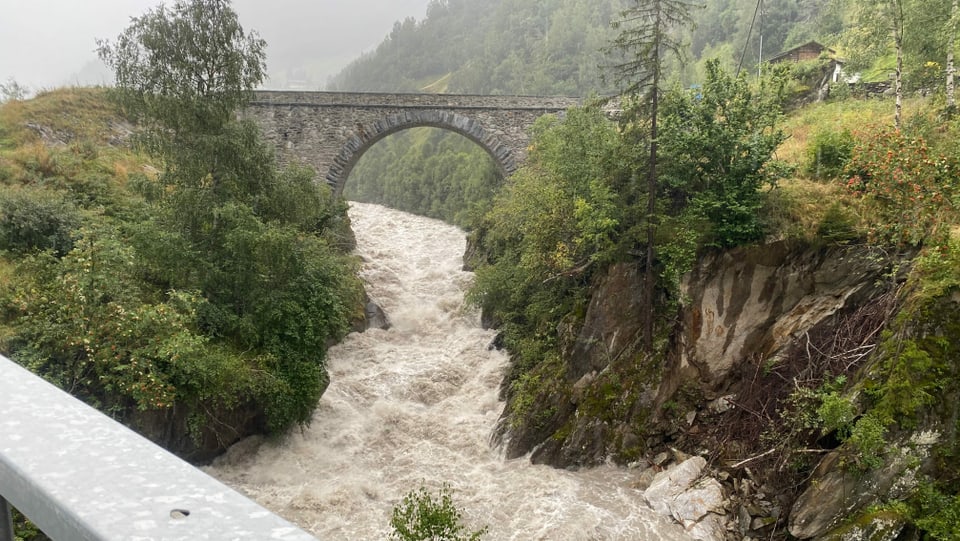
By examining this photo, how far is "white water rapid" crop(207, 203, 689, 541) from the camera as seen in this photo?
11.0 m

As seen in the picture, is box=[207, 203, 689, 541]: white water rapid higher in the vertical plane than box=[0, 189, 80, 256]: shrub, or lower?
lower

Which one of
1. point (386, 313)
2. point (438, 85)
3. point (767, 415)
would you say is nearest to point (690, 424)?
point (767, 415)

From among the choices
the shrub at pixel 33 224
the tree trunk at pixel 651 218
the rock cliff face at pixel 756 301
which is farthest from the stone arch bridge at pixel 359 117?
the rock cliff face at pixel 756 301

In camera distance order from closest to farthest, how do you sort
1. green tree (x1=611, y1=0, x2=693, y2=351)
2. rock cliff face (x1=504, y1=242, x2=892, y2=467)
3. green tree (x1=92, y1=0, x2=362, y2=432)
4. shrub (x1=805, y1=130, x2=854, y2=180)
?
rock cliff face (x1=504, y1=242, x2=892, y2=467) → green tree (x1=611, y1=0, x2=693, y2=351) → shrub (x1=805, y1=130, x2=854, y2=180) → green tree (x1=92, y1=0, x2=362, y2=432)

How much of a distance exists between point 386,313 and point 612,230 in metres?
11.5

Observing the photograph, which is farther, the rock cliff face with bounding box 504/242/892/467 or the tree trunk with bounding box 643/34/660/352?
the tree trunk with bounding box 643/34/660/352

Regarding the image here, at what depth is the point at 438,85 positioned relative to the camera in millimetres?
95625

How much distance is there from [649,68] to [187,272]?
37.6ft

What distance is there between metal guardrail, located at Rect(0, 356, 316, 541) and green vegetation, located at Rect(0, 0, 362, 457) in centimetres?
1106

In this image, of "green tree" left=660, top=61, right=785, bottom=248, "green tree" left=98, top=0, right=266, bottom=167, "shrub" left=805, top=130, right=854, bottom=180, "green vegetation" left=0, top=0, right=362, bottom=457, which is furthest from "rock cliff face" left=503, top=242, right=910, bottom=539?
"green tree" left=98, top=0, right=266, bottom=167

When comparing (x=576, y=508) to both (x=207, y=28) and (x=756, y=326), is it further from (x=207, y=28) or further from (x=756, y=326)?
(x=207, y=28)

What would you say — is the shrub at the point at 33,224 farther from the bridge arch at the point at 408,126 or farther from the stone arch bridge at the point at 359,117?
the bridge arch at the point at 408,126

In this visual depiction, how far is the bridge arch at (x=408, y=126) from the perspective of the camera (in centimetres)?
2711

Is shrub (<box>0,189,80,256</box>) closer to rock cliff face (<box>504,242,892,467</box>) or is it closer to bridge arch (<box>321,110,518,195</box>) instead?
rock cliff face (<box>504,242,892,467</box>)
